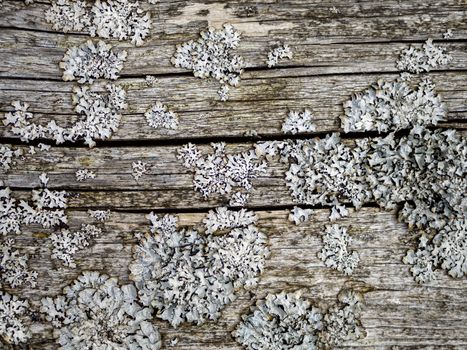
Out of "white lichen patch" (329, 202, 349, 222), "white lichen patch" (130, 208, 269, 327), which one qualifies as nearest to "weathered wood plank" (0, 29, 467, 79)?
"white lichen patch" (329, 202, 349, 222)

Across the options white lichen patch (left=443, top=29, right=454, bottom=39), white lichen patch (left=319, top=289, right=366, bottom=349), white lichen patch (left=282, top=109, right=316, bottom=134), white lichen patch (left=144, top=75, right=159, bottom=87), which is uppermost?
white lichen patch (left=443, top=29, right=454, bottom=39)

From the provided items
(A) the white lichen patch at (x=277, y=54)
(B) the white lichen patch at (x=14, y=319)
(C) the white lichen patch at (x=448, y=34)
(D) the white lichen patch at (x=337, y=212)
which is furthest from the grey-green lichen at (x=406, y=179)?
(B) the white lichen patch at (x=14, y=319)

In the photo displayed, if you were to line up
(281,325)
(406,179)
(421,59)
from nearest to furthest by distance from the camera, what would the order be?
(281,325) → (406,179) → (421,59)

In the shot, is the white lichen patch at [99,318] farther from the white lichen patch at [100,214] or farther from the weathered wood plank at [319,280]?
the white lichen patch at [100,214]

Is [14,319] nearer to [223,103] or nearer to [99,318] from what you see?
[99,318]

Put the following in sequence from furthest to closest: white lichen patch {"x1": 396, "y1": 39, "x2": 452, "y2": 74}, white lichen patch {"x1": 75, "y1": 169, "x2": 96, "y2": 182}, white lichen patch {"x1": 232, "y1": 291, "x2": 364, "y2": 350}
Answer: white lichen patch {"x1": 396, "y1": 39, "x2": 452, "y2": 74} < white lichen patch {"x1": 75, "y1": 169, "x2": 96, "y2": 182} < white lichen patch {"x1": 232, "y1": 291, "x2": 364, "y2": 350}

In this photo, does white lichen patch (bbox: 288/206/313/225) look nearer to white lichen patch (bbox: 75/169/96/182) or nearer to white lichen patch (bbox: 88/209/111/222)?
white lichen patch (bbox: 88/209/111/222)

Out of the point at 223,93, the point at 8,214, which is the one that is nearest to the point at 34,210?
the point at 8,214
